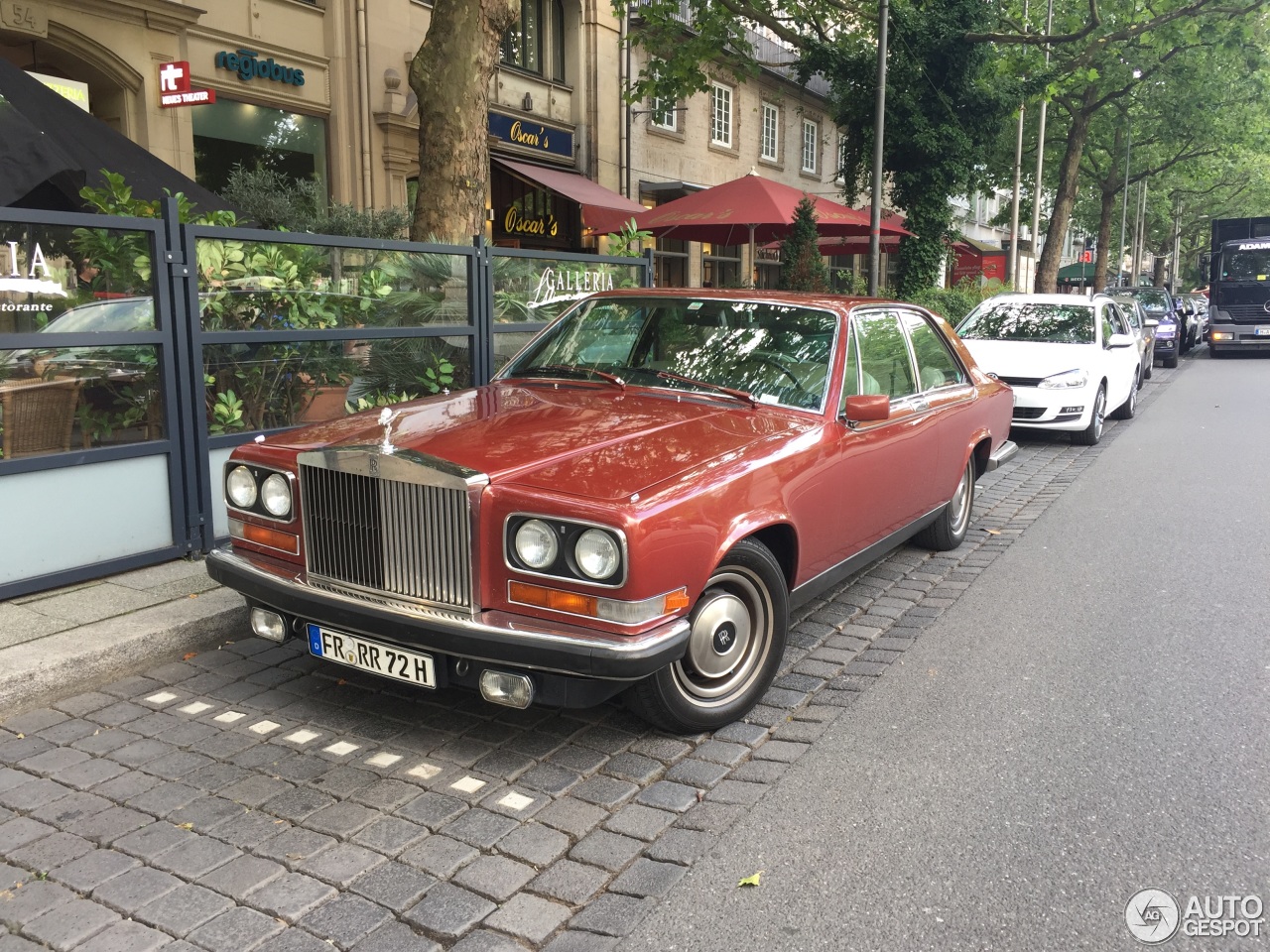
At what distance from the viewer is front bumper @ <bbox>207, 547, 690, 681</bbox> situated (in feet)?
11.1

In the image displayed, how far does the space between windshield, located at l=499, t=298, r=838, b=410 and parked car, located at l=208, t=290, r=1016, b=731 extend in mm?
11

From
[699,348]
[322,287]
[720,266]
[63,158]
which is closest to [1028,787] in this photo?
[699,348]

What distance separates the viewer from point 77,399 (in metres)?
5.34

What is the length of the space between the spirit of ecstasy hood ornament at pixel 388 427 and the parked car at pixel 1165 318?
72.4ft

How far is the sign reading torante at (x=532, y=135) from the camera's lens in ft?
62.1

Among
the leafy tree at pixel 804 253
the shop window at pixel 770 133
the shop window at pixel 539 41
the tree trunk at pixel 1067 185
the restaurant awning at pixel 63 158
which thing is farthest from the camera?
the tree trunk at pixel 1067 185

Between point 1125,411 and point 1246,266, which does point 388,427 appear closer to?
point 1125,411

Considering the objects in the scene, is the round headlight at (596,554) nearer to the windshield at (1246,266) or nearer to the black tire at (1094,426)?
the black tire at (1094,426)

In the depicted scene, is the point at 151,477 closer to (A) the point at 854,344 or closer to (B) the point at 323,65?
(A) the point at 854,344

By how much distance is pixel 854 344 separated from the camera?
518 centimetres

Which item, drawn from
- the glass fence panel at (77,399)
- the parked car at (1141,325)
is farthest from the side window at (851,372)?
the parked car at (1141,325)

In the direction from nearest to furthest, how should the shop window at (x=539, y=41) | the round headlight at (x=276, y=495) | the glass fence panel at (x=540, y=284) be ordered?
the round headlight at (x=276, y=495), the glass fence panel at (x=540, y=284), the shop window at (x=539, y=41)

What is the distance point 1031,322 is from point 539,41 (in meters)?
12.2

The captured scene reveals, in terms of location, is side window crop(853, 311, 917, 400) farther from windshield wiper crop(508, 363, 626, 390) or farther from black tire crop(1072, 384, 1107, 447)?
black tire crop(1072, 384, 1107, 447)
